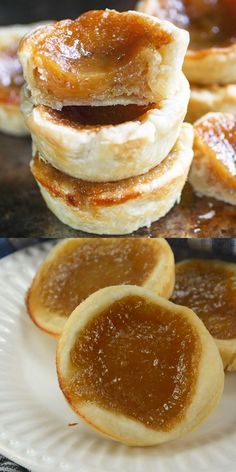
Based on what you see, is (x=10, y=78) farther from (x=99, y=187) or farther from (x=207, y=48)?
(x=99, y=187)

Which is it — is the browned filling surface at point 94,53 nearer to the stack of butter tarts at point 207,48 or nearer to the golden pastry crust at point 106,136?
the golden pastry crust at point 106,136

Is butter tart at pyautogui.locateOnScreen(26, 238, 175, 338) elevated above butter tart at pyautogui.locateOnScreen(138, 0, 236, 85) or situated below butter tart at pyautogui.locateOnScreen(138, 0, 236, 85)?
below

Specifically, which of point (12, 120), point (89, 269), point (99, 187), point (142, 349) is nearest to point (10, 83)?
point (12, 120)

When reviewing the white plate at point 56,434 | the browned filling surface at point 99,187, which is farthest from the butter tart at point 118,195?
the white plate at point 56,434

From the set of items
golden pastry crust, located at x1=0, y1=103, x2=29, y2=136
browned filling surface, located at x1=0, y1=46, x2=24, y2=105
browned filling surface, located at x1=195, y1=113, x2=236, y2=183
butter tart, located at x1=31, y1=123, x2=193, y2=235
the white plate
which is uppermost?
butter tart, located at x1=31, y1=123, x2=193, y2=235

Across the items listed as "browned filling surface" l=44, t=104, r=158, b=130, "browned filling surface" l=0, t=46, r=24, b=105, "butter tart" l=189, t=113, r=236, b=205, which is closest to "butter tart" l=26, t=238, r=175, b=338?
"butter tart" l=189, t=113, r=236, b=205

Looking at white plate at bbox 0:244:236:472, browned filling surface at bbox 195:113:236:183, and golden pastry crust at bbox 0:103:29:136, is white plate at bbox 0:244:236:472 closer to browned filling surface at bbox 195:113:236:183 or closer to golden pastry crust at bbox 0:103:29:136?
browned filling surface at bbox 195:113:236:183
